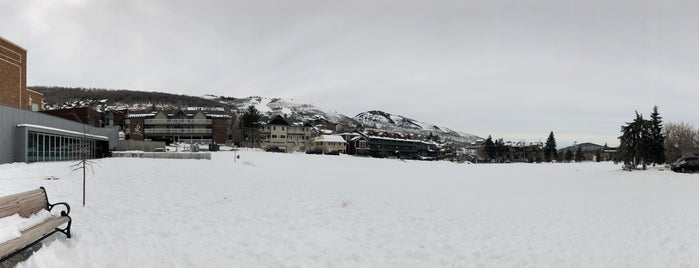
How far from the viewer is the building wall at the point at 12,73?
38469 mm

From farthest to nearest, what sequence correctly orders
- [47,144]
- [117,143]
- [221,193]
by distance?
[117,143] < [47,144] < [221,193]

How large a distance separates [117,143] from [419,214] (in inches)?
1793

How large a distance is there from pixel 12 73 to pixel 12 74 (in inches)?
4.3

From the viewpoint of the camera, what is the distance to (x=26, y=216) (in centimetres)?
697

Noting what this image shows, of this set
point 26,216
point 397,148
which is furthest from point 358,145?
point 26,216

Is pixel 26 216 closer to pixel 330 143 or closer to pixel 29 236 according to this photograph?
pixel 29 236

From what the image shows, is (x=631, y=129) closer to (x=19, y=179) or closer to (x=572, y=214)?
(x=572, y=214)

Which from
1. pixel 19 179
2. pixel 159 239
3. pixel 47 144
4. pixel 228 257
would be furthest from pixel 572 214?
pixel 47 144

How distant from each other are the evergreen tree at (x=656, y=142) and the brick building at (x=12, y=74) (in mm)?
70854

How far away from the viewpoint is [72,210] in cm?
1008

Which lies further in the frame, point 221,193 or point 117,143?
point 117,143

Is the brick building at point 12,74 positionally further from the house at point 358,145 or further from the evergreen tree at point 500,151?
the evergreen tree at point 500,151

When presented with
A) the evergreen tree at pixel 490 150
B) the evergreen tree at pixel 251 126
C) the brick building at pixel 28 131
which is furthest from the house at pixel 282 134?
the brick building at pixel 28 131

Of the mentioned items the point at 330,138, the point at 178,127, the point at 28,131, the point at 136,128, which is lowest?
the point at 28,131
